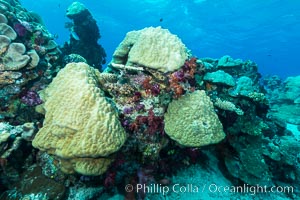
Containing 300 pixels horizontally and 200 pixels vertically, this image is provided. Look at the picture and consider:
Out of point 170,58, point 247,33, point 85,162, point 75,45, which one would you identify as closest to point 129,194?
point 85,162

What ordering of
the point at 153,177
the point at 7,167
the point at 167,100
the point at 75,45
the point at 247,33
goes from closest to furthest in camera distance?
1. the point at 7,167
2. the point at 153,177
3. the point at 167,100
4. the point at 75,45
5. the point at 247,33

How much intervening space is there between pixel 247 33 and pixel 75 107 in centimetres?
4649

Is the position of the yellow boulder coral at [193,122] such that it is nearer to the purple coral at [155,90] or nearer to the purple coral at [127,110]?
the purple coral at [155,90]

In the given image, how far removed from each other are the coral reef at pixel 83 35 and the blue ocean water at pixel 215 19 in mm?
14143

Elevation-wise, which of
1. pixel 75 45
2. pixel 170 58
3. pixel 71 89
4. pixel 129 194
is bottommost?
pixel 129 194

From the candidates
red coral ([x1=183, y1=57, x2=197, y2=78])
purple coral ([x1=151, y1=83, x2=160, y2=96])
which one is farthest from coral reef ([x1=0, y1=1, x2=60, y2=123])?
red coral ([x1=183, y1=57, x2=197, y2=78])

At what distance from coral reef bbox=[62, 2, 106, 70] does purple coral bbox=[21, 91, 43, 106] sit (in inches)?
306

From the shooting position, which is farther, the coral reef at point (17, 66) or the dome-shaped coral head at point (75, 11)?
the dome-shaped coral head at point (75, 11)

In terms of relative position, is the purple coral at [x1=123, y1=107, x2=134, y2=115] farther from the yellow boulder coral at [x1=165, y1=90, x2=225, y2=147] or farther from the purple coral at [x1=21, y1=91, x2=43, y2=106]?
the purple coral at [x1=21, y1=91, x2=43, y2=106]

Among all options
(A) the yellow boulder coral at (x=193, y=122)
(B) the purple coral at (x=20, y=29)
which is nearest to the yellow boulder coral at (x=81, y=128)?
(A) the yellow boulder coral at (x=193, y=122)

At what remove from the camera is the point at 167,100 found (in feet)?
16.1

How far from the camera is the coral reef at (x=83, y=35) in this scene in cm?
1300

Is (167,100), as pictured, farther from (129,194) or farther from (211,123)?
(129,194)

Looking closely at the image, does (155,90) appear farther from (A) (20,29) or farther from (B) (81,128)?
(A) (20,29)
